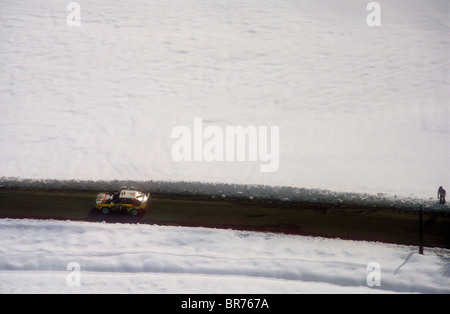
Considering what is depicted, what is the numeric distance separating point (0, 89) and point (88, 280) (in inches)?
871

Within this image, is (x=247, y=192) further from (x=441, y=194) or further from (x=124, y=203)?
(x=441, y=194)

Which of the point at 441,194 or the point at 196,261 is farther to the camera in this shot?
the point at 441,194

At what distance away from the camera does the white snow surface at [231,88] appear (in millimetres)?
21156

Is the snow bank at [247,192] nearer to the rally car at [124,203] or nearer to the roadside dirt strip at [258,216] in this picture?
the roadside dirt strip at [258,216]

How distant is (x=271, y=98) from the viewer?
29.0m

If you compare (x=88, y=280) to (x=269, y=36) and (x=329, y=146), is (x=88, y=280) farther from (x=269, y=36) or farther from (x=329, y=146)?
(x=269, y=36)

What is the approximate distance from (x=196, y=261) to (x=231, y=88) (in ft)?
61.1

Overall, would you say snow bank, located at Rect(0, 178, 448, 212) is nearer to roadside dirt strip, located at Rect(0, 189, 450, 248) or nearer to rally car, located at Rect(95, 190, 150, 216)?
roadside dirt strip, located at Rect(0, 189, 450, 248)

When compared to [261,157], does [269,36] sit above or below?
above

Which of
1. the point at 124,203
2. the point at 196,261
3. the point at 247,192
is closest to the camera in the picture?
the point at 196,261

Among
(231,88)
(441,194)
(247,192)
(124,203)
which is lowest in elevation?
(124,203)

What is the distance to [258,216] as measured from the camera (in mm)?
16594

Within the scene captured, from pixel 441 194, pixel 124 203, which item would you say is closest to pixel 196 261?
pixel 124 203
